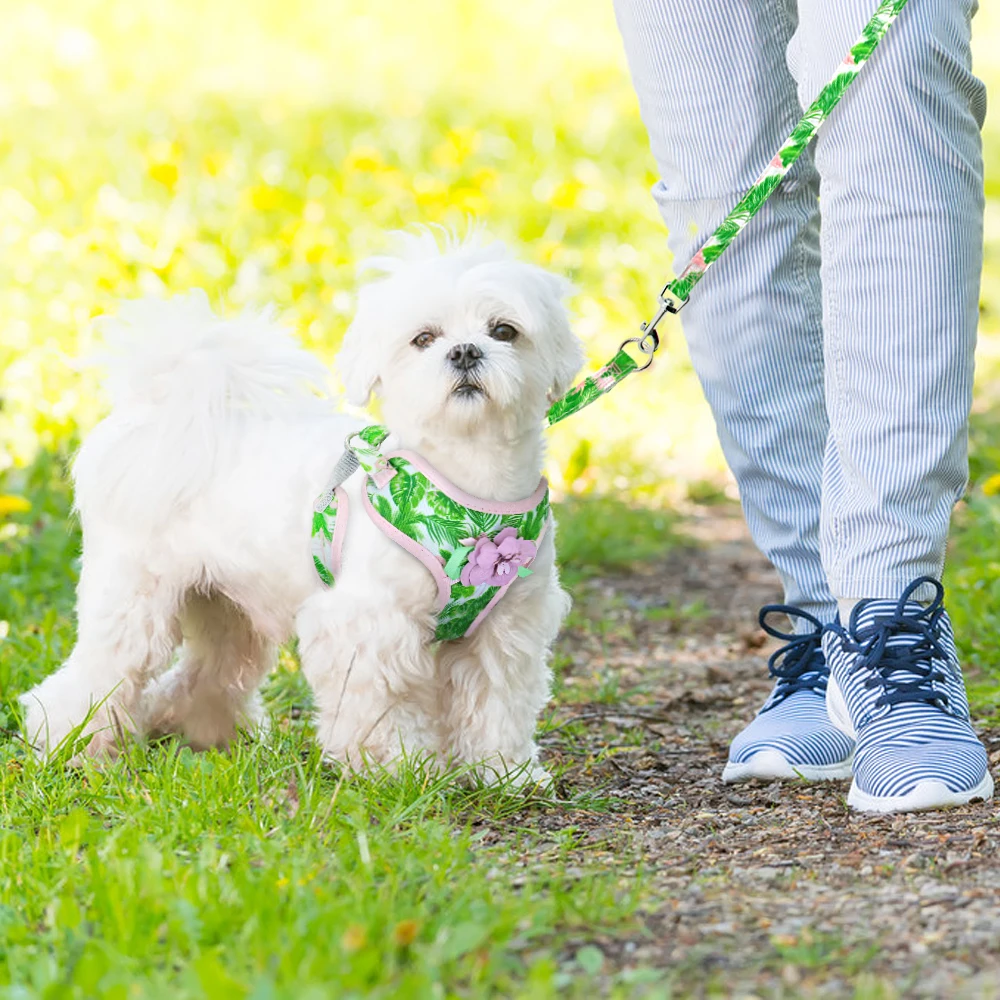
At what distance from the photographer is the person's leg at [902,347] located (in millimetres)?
2479

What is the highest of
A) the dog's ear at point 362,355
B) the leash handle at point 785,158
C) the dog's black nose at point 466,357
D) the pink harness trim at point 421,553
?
the leash handle at point 785,158

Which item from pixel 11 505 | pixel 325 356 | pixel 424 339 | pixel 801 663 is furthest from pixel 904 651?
pixel 325 356

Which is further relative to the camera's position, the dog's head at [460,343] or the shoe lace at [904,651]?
the dog's head at [460,343]

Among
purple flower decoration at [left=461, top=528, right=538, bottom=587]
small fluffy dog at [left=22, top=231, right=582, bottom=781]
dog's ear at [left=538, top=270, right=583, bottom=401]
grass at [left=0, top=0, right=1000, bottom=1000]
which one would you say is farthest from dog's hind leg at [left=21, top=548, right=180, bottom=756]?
dog's ear at [left=538, top=270, right=583, bottom=401]

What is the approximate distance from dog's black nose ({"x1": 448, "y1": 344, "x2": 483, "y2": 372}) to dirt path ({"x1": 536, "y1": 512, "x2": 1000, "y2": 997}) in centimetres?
82

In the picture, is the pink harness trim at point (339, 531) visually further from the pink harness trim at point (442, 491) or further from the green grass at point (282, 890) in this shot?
the green grass at point (282, 890)

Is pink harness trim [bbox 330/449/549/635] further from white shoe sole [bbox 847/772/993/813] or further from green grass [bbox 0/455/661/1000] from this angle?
white shoe sole [bbox 847/772/993/813]

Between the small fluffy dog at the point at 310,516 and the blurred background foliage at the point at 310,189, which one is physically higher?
the blurred background foliage at the point at 310,189

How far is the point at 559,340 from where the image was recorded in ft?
9.53

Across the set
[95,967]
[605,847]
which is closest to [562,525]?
[605,847]

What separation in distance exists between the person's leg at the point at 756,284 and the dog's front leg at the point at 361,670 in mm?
641

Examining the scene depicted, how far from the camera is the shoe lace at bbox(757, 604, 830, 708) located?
3.01 m

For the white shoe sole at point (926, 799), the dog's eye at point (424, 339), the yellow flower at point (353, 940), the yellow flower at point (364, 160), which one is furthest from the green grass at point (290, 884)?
the yellow flower at point (364, 160)

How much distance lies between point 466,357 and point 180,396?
685mm
